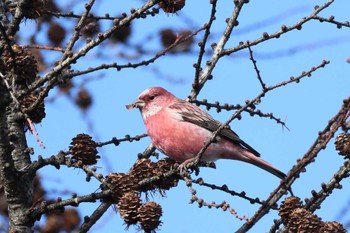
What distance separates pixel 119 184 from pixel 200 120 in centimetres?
256

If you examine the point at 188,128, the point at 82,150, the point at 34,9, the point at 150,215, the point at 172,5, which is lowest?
the point at 150,215

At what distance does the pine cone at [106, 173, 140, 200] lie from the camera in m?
4.06

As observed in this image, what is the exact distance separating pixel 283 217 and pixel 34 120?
1601 mm

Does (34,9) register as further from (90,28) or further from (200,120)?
(200,120)

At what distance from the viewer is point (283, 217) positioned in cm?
404

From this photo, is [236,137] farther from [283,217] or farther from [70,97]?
[283,217]

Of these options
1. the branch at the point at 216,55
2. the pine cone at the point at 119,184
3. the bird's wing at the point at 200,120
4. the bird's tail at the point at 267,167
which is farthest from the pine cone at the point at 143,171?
the bird's tail at the point at 267,167

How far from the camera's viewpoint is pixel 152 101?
669 cm

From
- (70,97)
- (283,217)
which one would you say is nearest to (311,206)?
(283,217)

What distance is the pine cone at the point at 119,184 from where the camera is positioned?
406 cm

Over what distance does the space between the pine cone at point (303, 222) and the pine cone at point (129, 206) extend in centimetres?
77

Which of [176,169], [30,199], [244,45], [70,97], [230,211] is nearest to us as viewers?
[230,211]

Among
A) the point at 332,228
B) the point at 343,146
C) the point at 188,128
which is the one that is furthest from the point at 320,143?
the point at 188,128

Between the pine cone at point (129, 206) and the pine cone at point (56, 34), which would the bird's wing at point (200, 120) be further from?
the pine cone at point (129, 206)
